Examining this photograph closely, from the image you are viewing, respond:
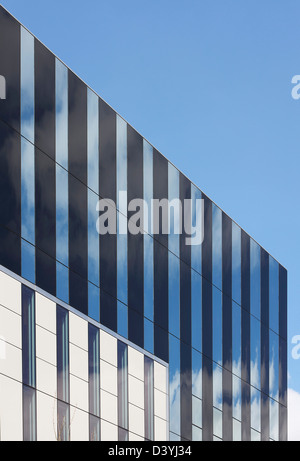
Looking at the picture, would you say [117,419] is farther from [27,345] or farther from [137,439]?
[27,345]

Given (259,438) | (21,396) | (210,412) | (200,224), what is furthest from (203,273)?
(21,396)

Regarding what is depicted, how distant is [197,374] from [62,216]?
1396 cm

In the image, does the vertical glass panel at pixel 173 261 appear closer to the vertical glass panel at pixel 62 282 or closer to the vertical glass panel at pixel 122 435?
the vertical glass panel at pixel 122 435

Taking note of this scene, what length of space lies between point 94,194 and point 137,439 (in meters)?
9.70

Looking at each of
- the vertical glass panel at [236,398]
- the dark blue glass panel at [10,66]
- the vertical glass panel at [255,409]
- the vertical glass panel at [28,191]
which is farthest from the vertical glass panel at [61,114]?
the vertical glass panel at [255,409]

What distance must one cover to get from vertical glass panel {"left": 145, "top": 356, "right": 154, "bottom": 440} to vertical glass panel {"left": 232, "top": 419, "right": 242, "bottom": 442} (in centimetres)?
1016

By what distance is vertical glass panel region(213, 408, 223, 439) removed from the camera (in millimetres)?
49469

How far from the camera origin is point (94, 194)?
3959 centimetres

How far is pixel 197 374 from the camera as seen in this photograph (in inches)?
1892

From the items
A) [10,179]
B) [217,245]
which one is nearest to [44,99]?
[10,179]

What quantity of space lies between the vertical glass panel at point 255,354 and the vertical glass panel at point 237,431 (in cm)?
293

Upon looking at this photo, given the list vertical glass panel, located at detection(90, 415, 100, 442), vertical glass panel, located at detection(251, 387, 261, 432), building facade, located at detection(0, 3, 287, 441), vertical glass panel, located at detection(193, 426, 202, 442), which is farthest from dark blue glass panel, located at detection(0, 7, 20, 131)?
vertical glass panel, located at detection(251, 387, 261, 432)

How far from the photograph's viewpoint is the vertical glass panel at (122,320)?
4069 cm

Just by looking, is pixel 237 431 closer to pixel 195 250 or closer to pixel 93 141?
pixel 195 250
